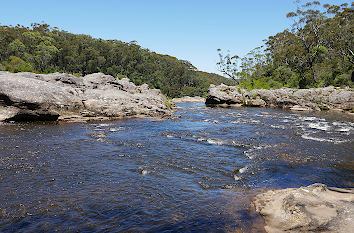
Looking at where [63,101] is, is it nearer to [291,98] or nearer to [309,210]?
[309,210]

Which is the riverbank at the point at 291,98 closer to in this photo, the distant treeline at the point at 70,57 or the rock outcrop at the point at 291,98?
the rock outcrop at the point at 291,98

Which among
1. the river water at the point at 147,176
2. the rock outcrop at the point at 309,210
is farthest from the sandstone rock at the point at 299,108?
the rock outcrop at the point at 309,210

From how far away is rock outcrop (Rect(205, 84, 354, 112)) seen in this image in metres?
34.4

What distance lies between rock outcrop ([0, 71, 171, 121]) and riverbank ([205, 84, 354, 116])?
81.7 feet

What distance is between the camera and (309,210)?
4.67 m

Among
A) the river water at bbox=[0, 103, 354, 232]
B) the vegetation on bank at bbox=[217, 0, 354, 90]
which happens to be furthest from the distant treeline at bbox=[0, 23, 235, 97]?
the river water at bbox=[0, 103, 354, 232]

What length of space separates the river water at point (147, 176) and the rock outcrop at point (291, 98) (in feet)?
86.7

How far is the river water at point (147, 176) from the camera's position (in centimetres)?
471

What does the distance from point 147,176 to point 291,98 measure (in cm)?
3981

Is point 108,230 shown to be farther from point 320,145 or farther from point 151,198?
point 320,145

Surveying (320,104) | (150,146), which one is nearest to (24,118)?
(150,146)

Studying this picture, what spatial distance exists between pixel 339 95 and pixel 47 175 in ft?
133

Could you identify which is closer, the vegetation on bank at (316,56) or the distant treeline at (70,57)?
the vegetation on bank at (316,56)

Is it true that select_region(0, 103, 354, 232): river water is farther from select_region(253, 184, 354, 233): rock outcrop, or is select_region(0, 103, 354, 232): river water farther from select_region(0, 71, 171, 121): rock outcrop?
select_region(0, 71, 171, 121): rock outcrop
